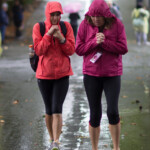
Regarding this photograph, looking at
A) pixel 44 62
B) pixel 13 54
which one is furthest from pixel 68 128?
pixel 13 54

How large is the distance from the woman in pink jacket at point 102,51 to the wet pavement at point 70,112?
981 mm

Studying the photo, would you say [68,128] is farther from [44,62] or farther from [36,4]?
[36,4]

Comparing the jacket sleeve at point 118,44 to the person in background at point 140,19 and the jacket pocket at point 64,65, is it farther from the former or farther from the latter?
the person in background at point 140,19

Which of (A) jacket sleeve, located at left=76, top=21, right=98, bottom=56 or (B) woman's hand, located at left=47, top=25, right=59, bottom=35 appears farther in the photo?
(B) woman's hand, located at left=47, top=25, right=59, bottom=35

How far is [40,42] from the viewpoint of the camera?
18.8 ft

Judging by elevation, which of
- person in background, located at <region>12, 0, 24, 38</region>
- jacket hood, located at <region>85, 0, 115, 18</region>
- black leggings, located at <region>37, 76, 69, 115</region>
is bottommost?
person in background, located at <region>12, 0, 24, 38</region>

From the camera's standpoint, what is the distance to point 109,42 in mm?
5293

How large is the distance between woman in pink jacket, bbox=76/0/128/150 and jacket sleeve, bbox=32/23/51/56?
411mm

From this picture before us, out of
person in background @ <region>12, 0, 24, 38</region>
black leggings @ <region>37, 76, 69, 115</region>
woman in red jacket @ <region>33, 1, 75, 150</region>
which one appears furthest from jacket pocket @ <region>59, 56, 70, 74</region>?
person in background @ <region>12, 0, 24, 38</region>

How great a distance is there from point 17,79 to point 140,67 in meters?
3.61

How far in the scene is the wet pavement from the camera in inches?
255

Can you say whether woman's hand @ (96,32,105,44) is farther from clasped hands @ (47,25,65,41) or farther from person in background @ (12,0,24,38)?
person in background @ (12,0,24,38)

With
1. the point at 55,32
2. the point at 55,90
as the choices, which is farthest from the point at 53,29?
the point at 55,90

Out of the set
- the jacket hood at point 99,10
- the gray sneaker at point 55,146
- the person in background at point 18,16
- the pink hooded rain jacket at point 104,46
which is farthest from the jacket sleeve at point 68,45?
the person in background at point 18,16
